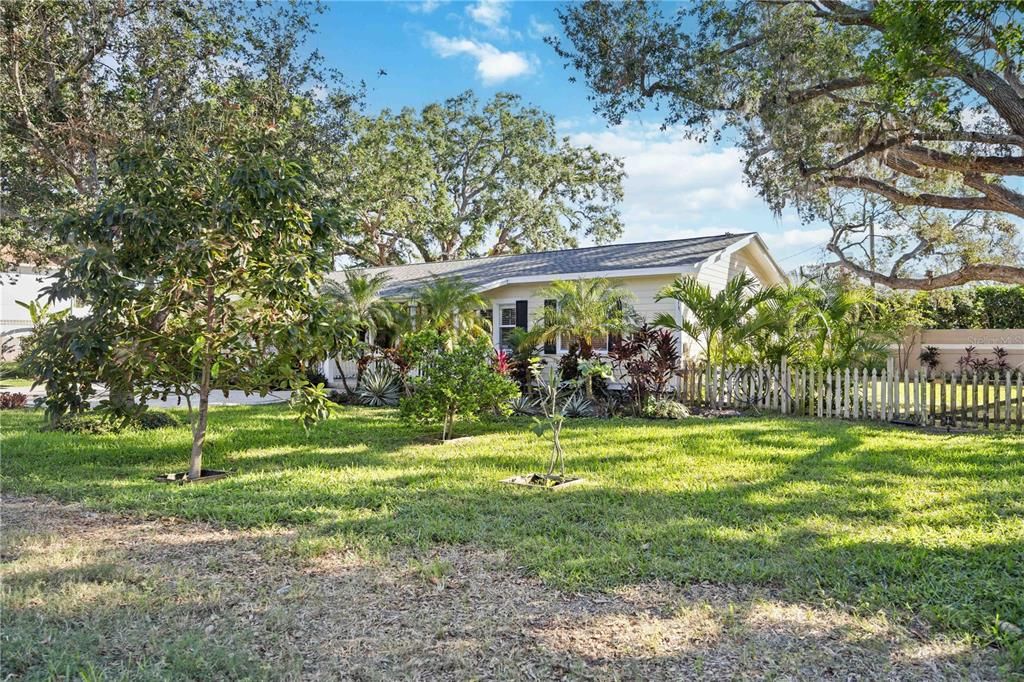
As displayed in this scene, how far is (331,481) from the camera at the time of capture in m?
7.22

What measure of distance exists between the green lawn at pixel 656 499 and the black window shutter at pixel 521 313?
6716 millimetres

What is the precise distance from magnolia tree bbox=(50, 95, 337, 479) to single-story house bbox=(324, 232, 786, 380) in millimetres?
8554

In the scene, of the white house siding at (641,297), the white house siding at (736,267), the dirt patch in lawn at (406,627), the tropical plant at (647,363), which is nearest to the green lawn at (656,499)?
the dirt patch in lawn at (406,627)

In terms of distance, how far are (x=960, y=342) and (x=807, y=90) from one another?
16.0 m

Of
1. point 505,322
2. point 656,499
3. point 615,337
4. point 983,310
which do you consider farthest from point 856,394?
point 983,310

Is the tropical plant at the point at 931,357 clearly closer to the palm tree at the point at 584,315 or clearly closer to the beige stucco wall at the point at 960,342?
the beige stucco wall at the point at 960,342

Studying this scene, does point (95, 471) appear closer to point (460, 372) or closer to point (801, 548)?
point (460, 372)

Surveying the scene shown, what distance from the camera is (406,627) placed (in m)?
3.73

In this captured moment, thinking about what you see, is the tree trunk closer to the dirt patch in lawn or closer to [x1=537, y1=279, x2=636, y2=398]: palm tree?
the dirt patch in lawn

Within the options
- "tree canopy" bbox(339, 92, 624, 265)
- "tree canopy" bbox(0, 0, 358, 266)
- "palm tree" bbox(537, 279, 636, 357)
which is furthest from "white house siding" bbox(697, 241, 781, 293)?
Answer: "tree canopy" bbox(339, 92, 624, 265)

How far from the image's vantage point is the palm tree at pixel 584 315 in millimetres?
13742

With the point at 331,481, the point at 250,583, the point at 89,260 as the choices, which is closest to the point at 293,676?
the point at 250,583

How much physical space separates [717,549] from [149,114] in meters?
11.0

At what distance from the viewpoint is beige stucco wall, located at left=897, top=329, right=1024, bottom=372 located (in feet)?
→ 73.0
